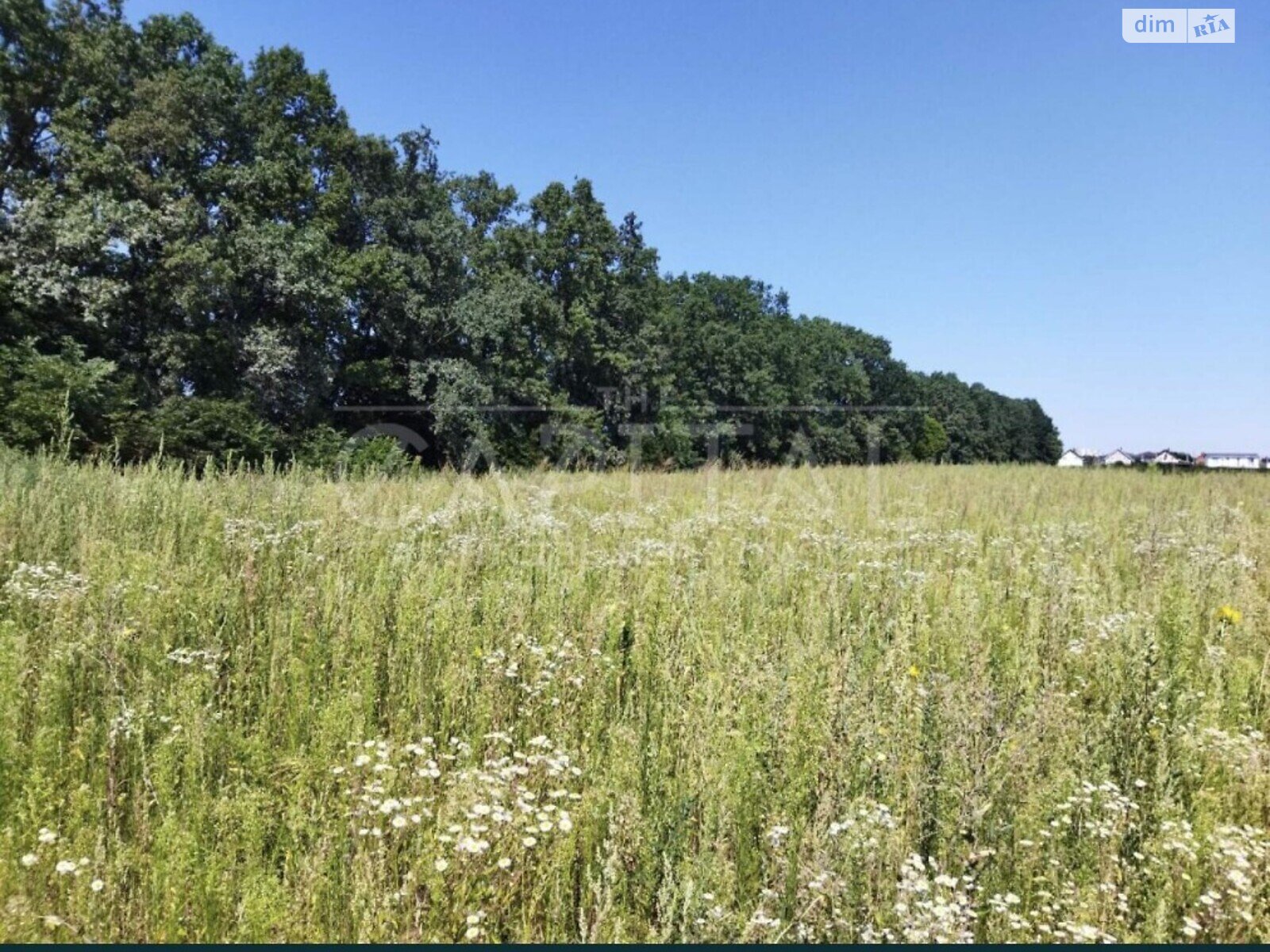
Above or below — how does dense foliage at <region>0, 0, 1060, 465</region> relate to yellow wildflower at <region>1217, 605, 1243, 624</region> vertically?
above

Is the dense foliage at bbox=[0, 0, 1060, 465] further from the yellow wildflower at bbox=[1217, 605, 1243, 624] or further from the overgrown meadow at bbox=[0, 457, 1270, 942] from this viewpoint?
the yellow wildflower at bbox=[1217, 605, 1243, 624]

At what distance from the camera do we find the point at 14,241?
17.3 m

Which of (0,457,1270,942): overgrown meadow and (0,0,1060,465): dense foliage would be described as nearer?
(0,457,1270,942): overgrown meadow

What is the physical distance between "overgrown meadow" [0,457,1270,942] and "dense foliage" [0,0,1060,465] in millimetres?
12267

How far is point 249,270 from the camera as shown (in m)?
19.5

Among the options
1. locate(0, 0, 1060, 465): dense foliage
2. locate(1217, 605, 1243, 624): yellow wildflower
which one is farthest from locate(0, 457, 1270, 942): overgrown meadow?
locate(0, 0, 1060, 465): dense foliage

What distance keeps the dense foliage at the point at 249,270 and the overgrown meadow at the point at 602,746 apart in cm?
1227

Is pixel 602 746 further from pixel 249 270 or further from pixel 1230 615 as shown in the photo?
pixel 249 270

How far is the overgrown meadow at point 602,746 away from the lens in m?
2.03

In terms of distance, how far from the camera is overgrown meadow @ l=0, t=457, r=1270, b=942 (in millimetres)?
2031

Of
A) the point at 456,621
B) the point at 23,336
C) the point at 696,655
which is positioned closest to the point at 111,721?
the point at 456,621

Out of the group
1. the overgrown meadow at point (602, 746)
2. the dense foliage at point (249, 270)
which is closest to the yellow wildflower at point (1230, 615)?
the overgrown meadow at point (602, 746)

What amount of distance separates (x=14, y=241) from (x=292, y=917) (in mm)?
22031

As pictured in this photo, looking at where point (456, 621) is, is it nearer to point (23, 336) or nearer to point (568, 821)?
point (568, 821)
